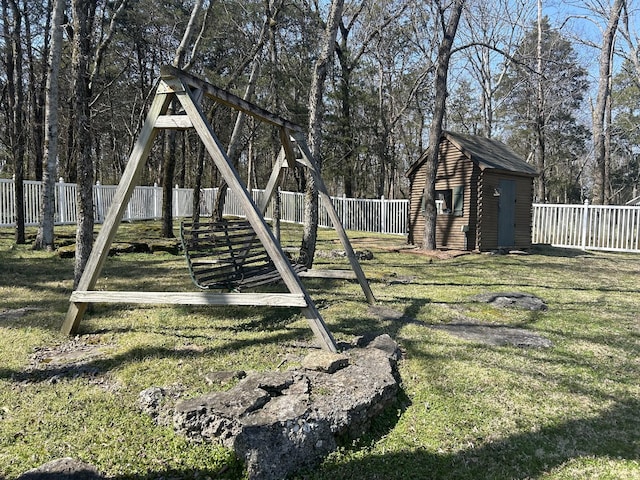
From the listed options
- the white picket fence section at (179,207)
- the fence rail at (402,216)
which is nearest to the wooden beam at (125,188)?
the fence rail at (402,216)

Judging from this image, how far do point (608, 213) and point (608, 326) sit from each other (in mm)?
→ 11417

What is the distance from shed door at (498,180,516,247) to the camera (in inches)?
513

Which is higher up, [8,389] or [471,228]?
[471,228]

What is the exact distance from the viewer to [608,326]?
5.07 meters

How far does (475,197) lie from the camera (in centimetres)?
1247

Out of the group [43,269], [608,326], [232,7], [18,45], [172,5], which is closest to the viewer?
[608,326]

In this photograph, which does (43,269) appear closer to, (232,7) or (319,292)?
(319,292)

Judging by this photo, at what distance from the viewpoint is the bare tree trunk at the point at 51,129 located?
9.12 metres

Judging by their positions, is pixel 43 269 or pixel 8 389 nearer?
pixel 8 389

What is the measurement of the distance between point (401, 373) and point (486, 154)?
11168mm

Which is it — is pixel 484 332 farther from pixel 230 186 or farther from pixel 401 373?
pixel 230 186

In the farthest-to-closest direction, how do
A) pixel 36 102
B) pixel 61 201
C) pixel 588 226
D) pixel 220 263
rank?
pixel 36 102 < pixel 61 201 < pixel 588 226 < pixel 220 263

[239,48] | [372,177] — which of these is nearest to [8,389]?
[239,48]

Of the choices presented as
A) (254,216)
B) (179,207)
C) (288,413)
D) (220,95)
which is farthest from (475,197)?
(179,207)
